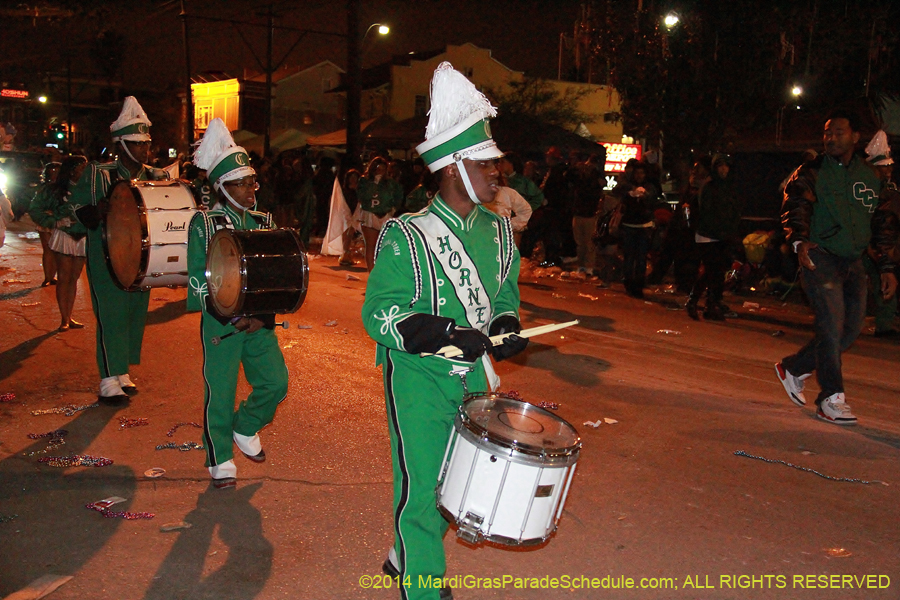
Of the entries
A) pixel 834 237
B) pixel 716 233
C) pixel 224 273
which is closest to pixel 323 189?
pixel 716 233

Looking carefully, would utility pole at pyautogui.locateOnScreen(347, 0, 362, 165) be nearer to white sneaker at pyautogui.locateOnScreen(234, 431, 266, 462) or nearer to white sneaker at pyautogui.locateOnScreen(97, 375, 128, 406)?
white sneaker at pyautogui.locateOnScreen(97, 375, 128, 406)

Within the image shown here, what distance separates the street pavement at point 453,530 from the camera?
399 centimetres

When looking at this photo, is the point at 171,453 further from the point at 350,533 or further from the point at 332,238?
the point at 332,238

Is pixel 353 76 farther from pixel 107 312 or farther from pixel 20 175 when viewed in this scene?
pixel 107 312

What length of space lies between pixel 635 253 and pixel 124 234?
343 inches

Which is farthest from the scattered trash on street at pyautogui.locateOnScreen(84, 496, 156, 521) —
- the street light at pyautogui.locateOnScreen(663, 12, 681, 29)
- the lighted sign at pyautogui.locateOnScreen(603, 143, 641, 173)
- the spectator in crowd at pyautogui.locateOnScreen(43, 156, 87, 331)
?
the lighted sign at pyautogui.locateOnScreen(603, 143, 641, 173)

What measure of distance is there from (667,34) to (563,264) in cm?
488

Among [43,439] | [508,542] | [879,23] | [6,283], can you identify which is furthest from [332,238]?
[508,542]

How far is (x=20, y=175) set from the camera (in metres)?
26.7

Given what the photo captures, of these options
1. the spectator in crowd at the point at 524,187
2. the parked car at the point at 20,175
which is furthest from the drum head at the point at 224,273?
the parked car at the point at 20,175

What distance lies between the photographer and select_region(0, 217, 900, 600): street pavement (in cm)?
399

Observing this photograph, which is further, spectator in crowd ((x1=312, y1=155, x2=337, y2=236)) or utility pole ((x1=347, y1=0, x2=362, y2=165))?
utility pole ((x1=347, y1=0, x2=362, y2=165))

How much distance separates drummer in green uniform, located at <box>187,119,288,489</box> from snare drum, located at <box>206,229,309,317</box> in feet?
0.22

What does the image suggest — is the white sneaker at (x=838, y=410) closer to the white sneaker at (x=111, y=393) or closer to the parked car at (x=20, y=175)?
the white sneaker at (x=111, y=393)
